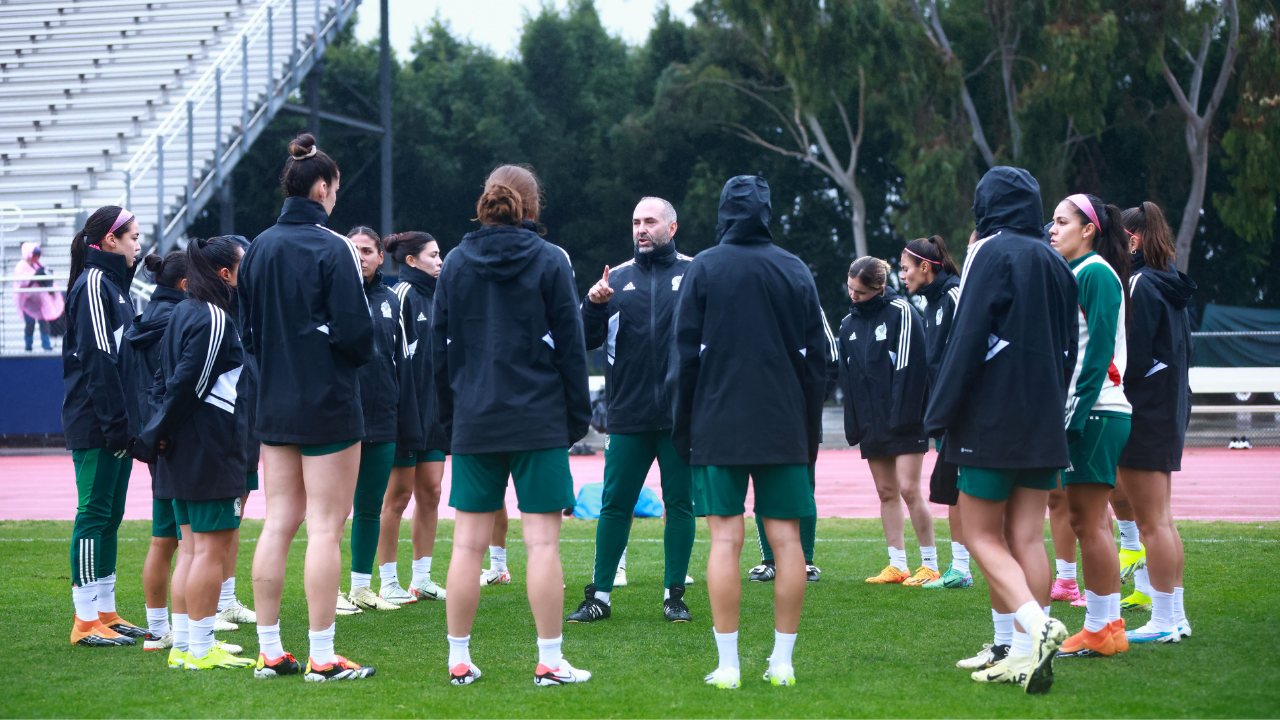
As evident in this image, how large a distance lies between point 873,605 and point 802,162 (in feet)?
99.6

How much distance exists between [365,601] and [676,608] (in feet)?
6.22

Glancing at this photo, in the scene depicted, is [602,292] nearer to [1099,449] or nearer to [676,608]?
[676,608]

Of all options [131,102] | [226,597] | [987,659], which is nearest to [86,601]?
[226,597]

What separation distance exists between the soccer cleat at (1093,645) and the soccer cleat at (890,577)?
227 centimetres

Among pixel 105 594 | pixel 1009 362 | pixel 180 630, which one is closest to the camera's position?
pixel 1009 362

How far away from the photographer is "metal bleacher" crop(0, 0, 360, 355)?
21891 millimetres

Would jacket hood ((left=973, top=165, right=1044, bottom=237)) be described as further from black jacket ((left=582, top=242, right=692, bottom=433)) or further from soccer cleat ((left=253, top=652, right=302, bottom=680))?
soccer cleat ((left=253, top=652, right=302, bottom=680))

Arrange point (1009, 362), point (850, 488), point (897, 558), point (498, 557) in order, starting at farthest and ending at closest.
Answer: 1. point (850, 488)
2. point (498, 557)
3. point (897, 558)
4. point (1009, 362)

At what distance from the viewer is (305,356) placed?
4.79 m

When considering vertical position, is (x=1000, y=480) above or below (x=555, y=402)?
below

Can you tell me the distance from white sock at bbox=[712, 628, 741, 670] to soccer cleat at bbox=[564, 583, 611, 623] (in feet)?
5.83

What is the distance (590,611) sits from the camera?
20.9 feet

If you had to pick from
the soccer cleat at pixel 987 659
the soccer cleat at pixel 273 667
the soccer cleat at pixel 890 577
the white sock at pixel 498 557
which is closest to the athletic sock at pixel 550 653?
the soccer cleat at pixel 273 667

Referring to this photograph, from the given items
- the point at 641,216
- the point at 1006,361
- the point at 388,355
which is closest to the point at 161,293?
the point at 388,355
